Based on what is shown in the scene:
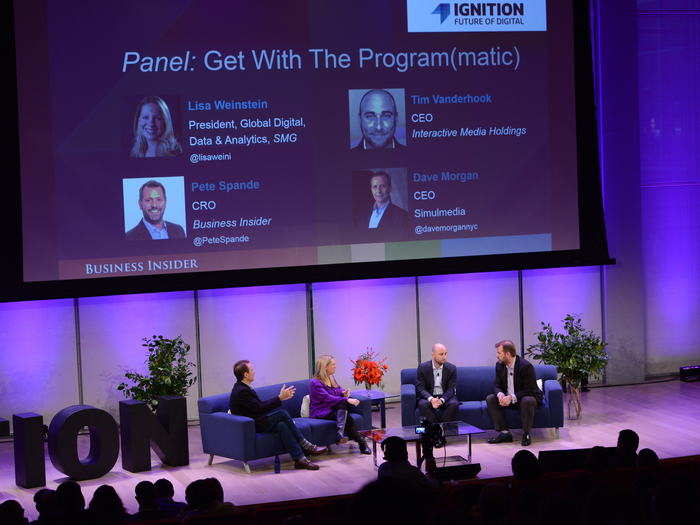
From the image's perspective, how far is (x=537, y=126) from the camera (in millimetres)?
10867

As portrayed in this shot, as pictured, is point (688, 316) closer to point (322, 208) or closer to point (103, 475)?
point (322, 208)

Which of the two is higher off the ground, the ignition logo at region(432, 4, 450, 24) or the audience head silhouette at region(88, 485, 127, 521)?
the ignition logo at region(432, 4, 450, 24)

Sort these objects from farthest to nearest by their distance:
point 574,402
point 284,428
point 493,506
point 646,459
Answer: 1. point 574,402
2. point 284,428
3. point 646,459
4. point 493,506

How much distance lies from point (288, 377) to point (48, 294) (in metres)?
2.79

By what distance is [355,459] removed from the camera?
9.14 metres

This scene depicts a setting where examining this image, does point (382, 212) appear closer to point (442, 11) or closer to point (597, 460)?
point (442, 11)

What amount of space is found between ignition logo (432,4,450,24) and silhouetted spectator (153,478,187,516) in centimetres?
609

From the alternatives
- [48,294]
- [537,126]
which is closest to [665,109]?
[537,126]

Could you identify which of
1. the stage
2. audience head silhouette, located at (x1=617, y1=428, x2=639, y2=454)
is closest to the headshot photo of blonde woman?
the stage

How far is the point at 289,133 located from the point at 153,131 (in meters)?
1.28

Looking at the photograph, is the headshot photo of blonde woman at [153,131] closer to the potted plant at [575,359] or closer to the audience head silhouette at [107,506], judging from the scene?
the potted plant at [575,359]

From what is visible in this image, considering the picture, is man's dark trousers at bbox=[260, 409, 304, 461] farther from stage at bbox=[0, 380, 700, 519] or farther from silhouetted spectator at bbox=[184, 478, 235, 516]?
silhouetted spectator at bbox=[184, 478, 235, 516]

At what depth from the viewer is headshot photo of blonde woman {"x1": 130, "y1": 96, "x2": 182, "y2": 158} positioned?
981 cm

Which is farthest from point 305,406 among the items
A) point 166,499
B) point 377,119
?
point 166,499
